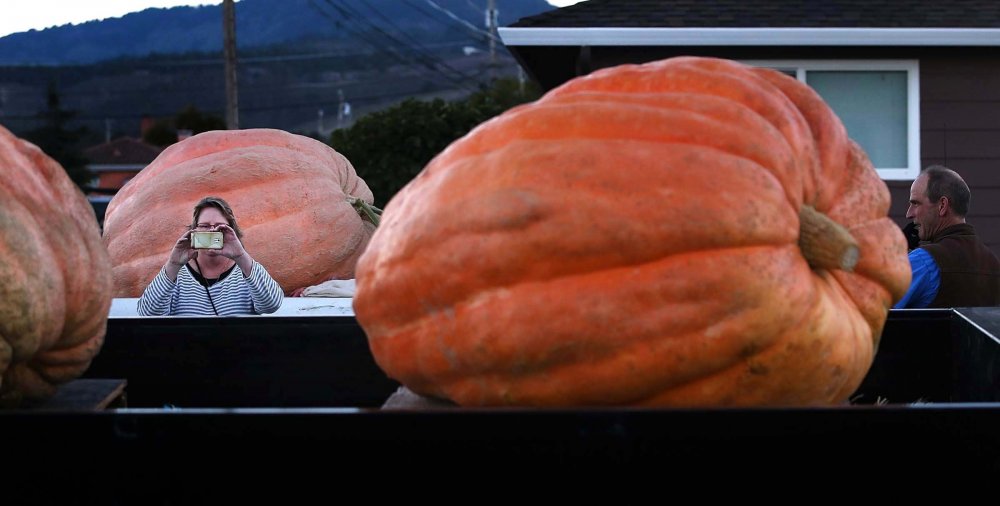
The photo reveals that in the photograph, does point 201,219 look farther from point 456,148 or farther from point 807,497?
point 807,497

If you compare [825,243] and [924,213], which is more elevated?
[825,243]

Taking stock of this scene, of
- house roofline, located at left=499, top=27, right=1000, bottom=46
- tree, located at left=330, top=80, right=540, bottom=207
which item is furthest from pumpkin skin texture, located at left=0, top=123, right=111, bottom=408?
tree, located at left=330, top=80, right=540, bottom=207

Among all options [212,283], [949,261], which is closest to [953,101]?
[949,261]

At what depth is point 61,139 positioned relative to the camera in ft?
146

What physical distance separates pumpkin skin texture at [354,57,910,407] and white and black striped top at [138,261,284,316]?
3.00 m

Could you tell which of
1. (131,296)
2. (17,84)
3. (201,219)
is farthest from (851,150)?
(17,84)

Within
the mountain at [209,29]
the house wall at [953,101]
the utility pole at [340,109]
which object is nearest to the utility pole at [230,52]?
the house wall at [953,101]

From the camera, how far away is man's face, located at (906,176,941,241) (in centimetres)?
577

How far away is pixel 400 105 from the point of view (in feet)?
55.3

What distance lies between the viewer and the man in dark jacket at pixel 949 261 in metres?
5.51

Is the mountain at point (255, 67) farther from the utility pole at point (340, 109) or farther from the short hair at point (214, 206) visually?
the short hair at point (214, 206)

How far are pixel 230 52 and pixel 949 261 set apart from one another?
17.2 metres

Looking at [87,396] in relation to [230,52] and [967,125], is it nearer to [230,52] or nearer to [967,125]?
[967,125]

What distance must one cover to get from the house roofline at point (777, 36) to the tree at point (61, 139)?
106ft
